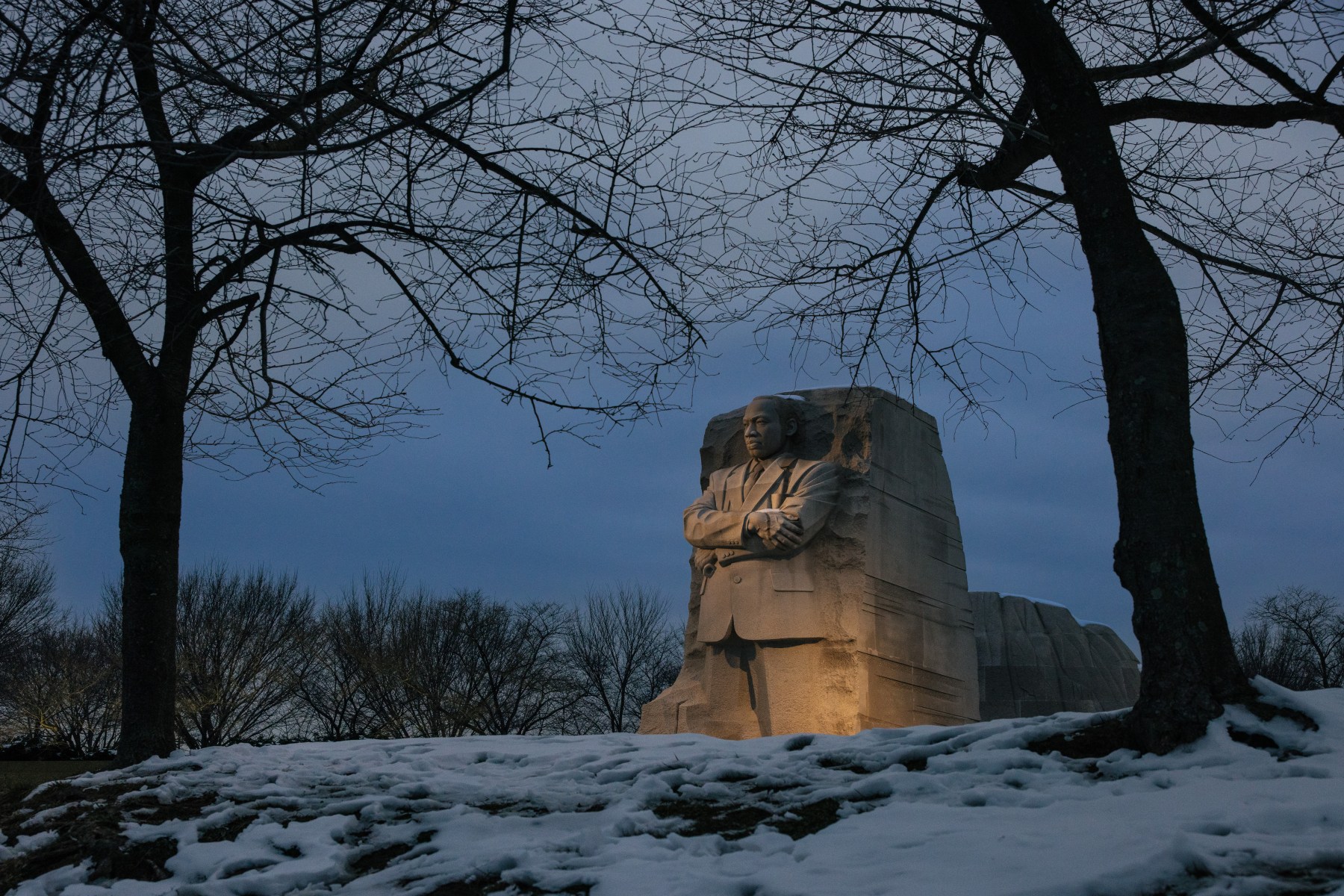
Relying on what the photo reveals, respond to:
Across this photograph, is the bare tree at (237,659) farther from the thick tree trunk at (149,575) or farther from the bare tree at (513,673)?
the thick tree trunk at (149,575)

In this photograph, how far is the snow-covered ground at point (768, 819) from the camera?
3.46 metres

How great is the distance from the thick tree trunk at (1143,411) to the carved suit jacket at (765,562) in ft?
14.6

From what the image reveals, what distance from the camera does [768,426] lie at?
9.95m

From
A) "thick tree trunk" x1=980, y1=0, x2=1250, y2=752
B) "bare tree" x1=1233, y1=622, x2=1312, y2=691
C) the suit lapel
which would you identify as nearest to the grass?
the suit lapel

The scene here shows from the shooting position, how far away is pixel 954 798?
4.35 m

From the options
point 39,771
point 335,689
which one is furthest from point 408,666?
point 39,771

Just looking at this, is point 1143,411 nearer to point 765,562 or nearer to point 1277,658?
point 765,562

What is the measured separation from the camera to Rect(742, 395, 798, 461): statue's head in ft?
32.7

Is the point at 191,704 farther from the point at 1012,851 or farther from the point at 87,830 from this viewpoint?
the point at 1012,851

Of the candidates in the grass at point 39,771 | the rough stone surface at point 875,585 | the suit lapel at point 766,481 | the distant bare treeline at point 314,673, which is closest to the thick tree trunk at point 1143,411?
the rough stone surface at point 875,585

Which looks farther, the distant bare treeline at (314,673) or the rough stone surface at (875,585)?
the distant bare treeline at (314,673)

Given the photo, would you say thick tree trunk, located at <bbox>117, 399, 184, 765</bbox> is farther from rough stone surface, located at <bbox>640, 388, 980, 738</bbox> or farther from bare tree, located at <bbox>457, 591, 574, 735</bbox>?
bare tree, located at <bbox>457, 591, 574, 735</bbox>

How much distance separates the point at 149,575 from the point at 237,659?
18.9 m

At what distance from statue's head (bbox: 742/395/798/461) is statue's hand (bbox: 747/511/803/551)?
780 millimetres
